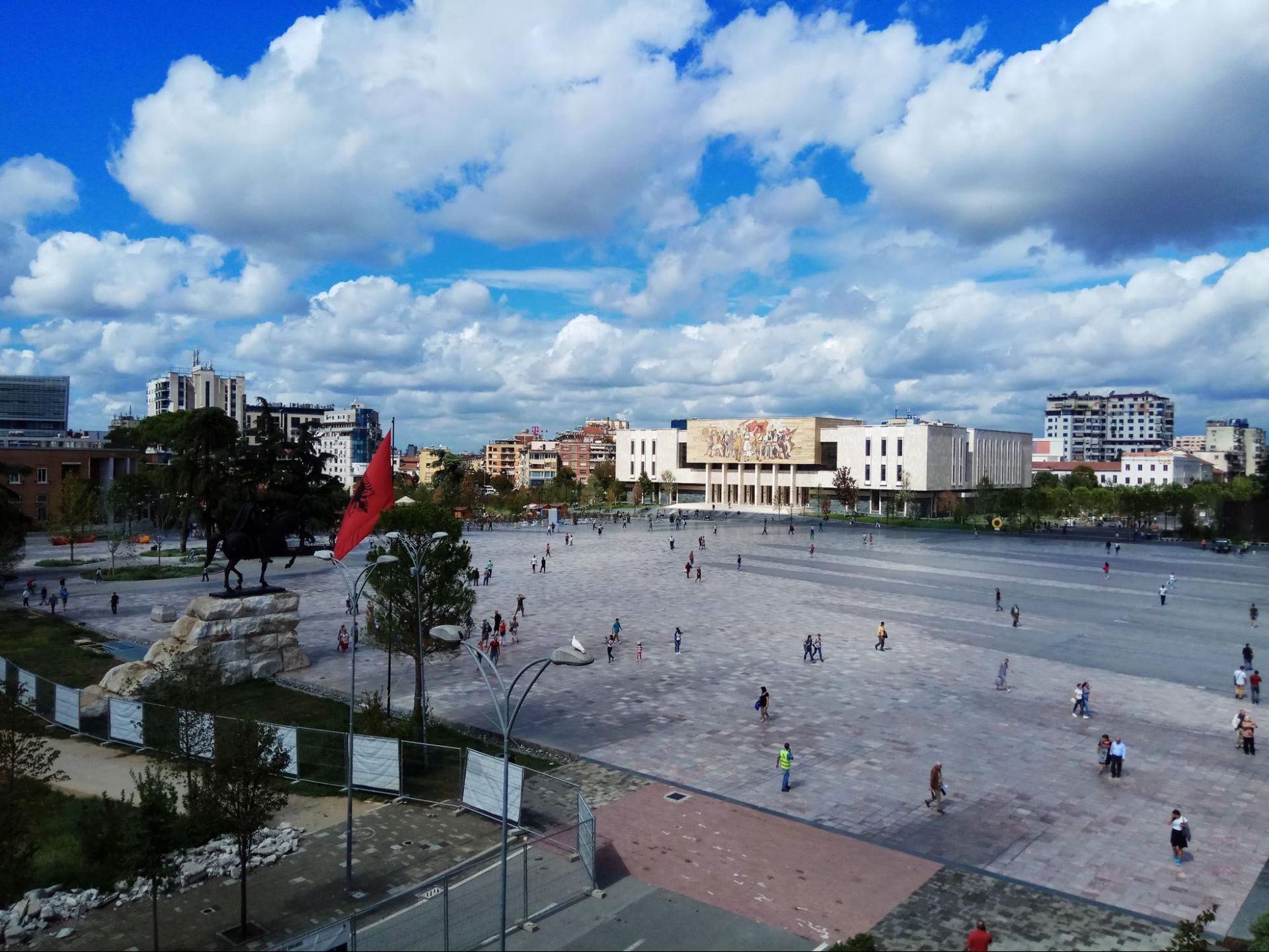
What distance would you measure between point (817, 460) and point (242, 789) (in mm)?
119655

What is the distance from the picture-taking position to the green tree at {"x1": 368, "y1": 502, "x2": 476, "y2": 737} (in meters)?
23.6

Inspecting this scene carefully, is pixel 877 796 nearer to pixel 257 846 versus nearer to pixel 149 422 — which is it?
pixel 257 846

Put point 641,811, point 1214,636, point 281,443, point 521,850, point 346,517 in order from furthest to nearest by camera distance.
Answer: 1. point 281,443
2. point 1214,636
3. point 346,517
4. point 641,811
5. point 521,850

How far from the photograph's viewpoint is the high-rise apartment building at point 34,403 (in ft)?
535

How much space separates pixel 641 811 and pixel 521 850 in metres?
2.92

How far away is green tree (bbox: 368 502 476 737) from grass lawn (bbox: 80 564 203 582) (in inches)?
1339

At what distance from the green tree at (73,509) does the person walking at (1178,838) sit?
6197 centimetres

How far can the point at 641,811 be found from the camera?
57.5ft

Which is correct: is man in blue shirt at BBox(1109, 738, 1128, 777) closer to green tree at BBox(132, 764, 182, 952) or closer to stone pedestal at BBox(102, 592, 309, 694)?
green tree at BBox(132, 764, 182, 952)

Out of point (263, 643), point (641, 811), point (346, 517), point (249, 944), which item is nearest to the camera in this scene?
point (249, 944)

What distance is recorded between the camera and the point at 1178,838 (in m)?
15.4

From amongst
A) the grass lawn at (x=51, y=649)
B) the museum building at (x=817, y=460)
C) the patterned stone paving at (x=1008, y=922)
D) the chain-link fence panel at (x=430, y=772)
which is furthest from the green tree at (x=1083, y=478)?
the chain-link fence panel at (x=430, y=772)

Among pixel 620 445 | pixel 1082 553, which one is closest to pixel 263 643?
pixel 1082 553

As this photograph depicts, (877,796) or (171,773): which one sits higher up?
(171,773)
